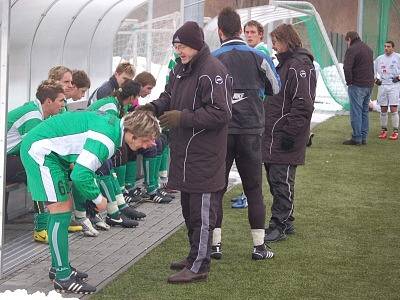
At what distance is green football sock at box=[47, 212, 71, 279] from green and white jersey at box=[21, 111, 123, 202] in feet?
1.01

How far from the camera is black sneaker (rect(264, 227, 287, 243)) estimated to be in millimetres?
7934

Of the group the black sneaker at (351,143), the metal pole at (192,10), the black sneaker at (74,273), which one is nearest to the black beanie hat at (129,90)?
the black sneaker at (74,273)

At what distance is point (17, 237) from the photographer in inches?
310

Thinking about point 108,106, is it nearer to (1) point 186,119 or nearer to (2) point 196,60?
(2) point 196,60

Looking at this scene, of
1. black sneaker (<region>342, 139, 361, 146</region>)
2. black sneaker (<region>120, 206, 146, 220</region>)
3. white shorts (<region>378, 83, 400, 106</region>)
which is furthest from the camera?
white shorts (<region>378, 83, 400, 106</region>)

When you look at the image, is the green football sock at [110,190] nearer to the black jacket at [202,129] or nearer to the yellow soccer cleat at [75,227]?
the yellow soccer cleat at [75,227]

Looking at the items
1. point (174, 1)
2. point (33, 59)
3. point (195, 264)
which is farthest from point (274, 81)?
point (174, 1)

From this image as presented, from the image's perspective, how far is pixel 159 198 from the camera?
9922 mm

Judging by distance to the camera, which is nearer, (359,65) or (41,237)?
(41,237)

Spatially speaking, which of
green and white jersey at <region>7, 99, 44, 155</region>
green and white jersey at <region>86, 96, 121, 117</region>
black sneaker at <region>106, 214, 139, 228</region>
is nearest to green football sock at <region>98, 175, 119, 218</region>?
black sneaker at <region>106, 214, 139, 228</region>

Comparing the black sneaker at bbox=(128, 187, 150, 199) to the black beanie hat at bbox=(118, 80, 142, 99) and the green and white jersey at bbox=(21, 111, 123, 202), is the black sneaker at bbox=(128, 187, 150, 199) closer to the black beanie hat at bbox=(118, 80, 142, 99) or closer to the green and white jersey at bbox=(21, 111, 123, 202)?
the black beanie hat at bbox=(118, 80, 142, 99)

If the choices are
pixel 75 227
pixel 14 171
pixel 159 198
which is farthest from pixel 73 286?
pixel 159 198

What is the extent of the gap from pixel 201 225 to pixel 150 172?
366cm

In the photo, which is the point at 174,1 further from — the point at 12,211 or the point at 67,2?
the point at 12,211
